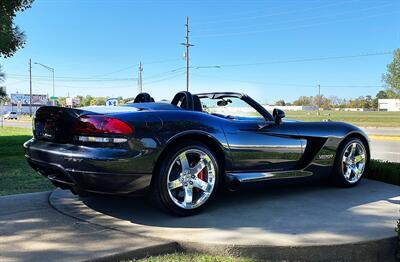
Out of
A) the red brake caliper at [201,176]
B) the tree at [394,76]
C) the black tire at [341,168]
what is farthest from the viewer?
the tree at [394,76]

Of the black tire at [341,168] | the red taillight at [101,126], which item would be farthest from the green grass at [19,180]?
the black tire at [341,168]

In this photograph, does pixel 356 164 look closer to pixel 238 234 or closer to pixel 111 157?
pixel 238 234

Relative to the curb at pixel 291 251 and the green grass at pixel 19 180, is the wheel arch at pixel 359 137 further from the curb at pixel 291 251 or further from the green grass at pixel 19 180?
the green grass at pixel 19 180

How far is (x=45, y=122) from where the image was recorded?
14.3 feet

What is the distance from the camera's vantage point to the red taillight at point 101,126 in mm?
3863

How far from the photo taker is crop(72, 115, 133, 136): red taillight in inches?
152

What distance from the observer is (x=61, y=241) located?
3.47 meters

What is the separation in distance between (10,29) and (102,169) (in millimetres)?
6781

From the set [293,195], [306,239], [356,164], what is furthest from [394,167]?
[306,239]

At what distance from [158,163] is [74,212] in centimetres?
103

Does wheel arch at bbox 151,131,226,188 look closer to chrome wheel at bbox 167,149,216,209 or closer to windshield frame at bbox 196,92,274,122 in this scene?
chrome wheel at bbox 167,149,216,209

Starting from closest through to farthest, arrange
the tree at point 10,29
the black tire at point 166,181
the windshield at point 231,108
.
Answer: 1. the black tire at point 166,181
2. the windshield at point 231,108
3. the tree at point 10,29

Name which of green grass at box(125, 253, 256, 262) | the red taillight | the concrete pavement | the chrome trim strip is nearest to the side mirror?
the chrome trim strip

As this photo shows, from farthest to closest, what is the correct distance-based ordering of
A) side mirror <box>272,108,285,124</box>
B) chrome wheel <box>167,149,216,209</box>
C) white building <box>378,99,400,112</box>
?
white building <box>378,99,400,112</box> < side mirror <box>272,108,285,124</box> < chrome wheel <box>167,149,216,209</box>
